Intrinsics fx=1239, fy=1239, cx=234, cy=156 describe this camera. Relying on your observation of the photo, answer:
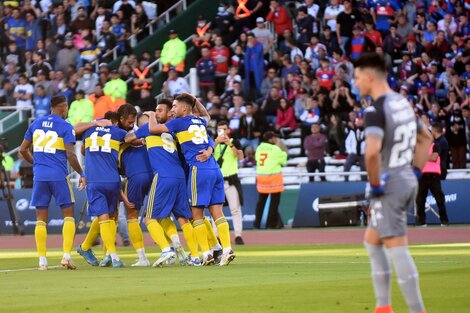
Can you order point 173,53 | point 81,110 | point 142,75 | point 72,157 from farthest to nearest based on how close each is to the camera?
1. point 173,53
2. point 142,75
3. point 81,110
4. point 72,157

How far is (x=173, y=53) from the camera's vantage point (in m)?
37.4

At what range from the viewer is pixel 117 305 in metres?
12.6

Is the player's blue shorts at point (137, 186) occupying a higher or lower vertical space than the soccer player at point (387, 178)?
lower

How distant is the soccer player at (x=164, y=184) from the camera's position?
61.0 ft

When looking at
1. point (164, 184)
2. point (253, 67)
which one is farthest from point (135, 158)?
point (253, 67)

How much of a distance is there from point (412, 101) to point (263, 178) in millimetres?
5288

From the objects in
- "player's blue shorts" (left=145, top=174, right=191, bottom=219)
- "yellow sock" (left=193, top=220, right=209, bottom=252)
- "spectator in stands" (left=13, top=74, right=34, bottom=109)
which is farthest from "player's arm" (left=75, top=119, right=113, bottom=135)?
"spectator in stands" (left=13, top=74, right=34, bottom=109)

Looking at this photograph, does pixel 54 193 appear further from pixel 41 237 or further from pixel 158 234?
pixel 158 234

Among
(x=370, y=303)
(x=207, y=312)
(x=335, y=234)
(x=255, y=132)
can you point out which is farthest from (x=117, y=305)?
(x=255, y=132)

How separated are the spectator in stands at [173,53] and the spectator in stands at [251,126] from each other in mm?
3865

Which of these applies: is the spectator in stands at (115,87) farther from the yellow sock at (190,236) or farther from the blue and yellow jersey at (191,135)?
the blue and yellow jersey at (191,135)

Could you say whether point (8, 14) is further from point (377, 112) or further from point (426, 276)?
point (377, 112)

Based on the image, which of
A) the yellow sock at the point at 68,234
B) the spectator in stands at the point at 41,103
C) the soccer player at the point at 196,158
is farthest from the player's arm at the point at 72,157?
the spectator in stands at the point at 41,103

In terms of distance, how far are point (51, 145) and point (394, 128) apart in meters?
9.37
